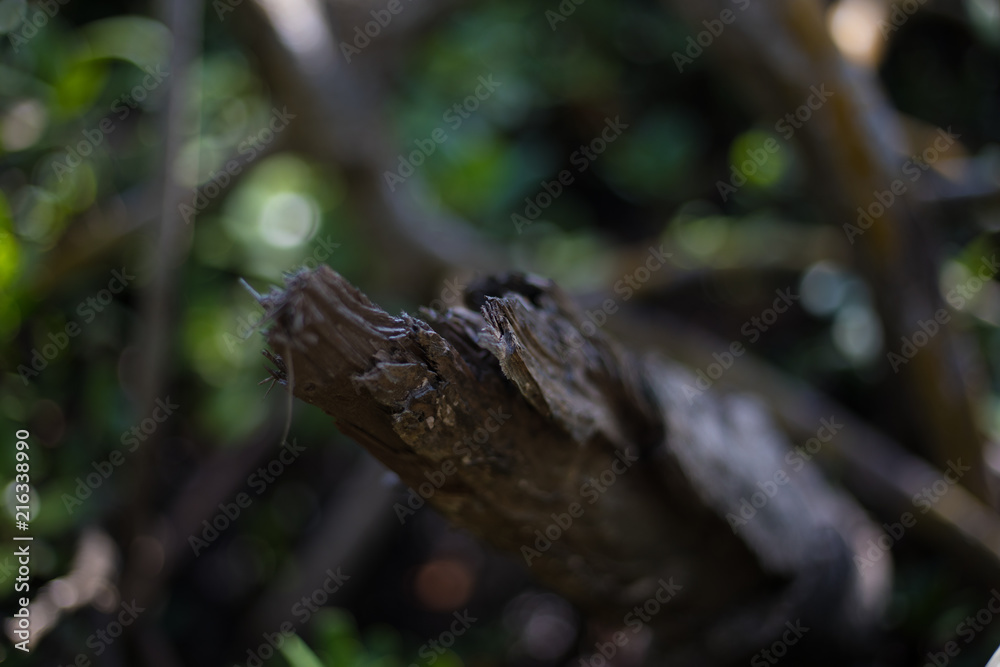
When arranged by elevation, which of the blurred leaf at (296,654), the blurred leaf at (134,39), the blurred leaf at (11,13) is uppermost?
the blurred leaf at (134,39)

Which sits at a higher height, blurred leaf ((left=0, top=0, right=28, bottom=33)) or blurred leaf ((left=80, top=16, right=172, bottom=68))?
blurred leaf ((left=80, top=16, right=172, bottom=68))

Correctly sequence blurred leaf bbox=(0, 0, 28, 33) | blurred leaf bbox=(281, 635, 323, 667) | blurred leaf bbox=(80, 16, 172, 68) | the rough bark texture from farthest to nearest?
blurred leaf bbox=(80, 16, 172, 68) → blurred leaf bbox=(0, 0, 28, 33) → blurred leaf bbox=(281, 635, 323, 667) → the rough bark texture

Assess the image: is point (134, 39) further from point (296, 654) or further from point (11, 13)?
point (296, 654)

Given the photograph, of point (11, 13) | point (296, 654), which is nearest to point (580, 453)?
point (296, 654)

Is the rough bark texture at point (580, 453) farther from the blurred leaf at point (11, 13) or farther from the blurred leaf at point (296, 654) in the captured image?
the blurred leaf at point (11, 13)

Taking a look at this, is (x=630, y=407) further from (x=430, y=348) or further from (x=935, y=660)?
(x=935, y=660)

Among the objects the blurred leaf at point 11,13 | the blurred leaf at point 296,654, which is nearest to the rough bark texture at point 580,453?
the blurred leaf at point 296,654

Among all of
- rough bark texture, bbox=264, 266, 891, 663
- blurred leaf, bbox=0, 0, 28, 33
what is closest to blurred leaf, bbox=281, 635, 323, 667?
rough bark texture, bbox=264, 266, 891, 663

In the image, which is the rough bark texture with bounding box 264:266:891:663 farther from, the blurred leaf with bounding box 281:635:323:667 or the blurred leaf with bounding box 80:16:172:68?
the blurred leaf with bounding box 80:16:172:68

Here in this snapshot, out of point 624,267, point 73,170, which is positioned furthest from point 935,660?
point 73,170
